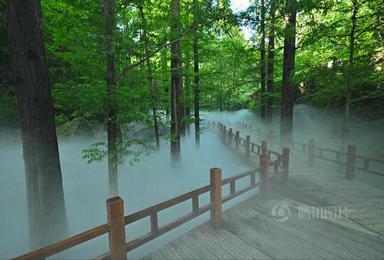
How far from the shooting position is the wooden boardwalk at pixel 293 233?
11.8 ft

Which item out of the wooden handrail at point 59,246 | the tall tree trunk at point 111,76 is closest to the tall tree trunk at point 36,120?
the tall tree trunk at point 111,76

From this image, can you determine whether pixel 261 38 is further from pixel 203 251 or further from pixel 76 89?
pixel 203 251

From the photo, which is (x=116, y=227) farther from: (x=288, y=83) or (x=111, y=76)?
(x=288, y=83)

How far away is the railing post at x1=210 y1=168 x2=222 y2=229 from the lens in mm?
4363

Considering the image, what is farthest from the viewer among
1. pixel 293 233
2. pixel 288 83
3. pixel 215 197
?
pixel 288 83

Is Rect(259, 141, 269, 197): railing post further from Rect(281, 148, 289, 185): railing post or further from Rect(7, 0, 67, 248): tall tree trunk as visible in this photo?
Rect(7, 0, 67, 248): tall tree trunk

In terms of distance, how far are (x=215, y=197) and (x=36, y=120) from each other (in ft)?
11.8

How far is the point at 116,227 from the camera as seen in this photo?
9.91 ft

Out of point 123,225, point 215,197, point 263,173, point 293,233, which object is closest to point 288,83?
point 263,173

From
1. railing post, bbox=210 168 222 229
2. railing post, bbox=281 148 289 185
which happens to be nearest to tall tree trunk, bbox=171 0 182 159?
railing post, bbox=281 148 289 185

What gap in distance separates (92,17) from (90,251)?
6.54 m

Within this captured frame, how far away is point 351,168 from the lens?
7367 mm

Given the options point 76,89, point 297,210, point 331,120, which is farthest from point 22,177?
point 331,120

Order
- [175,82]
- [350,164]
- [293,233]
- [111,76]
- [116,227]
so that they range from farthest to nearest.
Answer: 1. [175,82]
2. [350,164]
3. [111,76]
4. [293,233]
5. [116,227]
